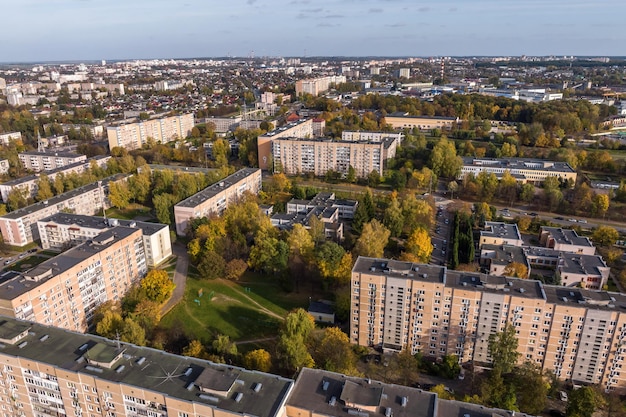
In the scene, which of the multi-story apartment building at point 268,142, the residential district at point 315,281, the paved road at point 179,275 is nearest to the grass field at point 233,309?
the residential district at point 315,281

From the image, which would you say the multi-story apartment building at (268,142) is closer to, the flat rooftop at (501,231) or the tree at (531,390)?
the flat rooftop at (501,231)

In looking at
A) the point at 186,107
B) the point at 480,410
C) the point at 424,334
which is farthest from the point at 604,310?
the point at 186,107

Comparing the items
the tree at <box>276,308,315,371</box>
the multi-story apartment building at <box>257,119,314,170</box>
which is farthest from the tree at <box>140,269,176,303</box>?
the multi-story apartment building at <box>257,119,314,170</box>

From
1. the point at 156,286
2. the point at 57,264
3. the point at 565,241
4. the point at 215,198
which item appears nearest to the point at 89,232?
the point at 57,264

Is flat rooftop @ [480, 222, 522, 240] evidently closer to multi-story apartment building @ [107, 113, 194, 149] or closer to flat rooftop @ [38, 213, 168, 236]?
flat rooftop @ [38, 213, 168, 236]

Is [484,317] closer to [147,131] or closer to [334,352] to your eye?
[334,352]

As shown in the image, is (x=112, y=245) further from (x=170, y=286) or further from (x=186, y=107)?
(x=186, y=107)
